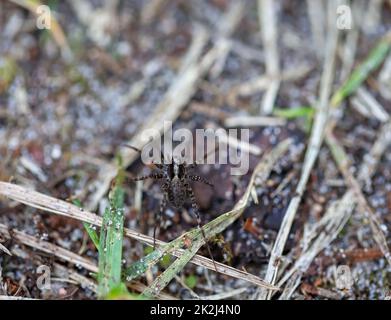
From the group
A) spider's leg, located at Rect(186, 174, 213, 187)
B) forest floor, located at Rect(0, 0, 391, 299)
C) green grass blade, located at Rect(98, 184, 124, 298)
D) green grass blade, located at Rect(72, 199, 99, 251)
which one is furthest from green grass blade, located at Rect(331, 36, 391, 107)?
green grass blade, located at Rect(72, 199, 99, 251)

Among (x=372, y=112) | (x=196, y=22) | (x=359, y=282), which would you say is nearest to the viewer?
(x=359, y=282)

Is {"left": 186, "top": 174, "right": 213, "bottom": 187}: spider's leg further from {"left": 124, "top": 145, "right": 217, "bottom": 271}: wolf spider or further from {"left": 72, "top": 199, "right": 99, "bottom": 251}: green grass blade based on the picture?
{"left": 72, "top": 199, "right": 99, "bottom": 251}: green grass blade

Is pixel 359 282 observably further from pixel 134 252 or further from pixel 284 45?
pixel 284 45

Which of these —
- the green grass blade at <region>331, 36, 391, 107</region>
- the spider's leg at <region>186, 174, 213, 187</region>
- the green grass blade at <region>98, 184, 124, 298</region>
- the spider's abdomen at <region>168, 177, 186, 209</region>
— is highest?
the green grass blade at <region>331, 36, 391, 107</region>

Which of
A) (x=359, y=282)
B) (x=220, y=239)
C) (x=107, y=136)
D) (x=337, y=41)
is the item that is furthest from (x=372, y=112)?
(x=107, y=136)

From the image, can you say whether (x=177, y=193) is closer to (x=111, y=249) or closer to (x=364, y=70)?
A: (x=111, y=249)

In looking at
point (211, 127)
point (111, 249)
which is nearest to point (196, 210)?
point (111, 249)

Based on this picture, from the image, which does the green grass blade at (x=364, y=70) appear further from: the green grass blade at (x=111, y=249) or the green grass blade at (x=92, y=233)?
the green grass blade at (x=92, y=233)

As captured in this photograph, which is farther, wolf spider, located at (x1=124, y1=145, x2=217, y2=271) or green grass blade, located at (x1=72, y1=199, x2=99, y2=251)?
wolf spider, located at (x1=124, y1=145, x2=217, y2=271)
